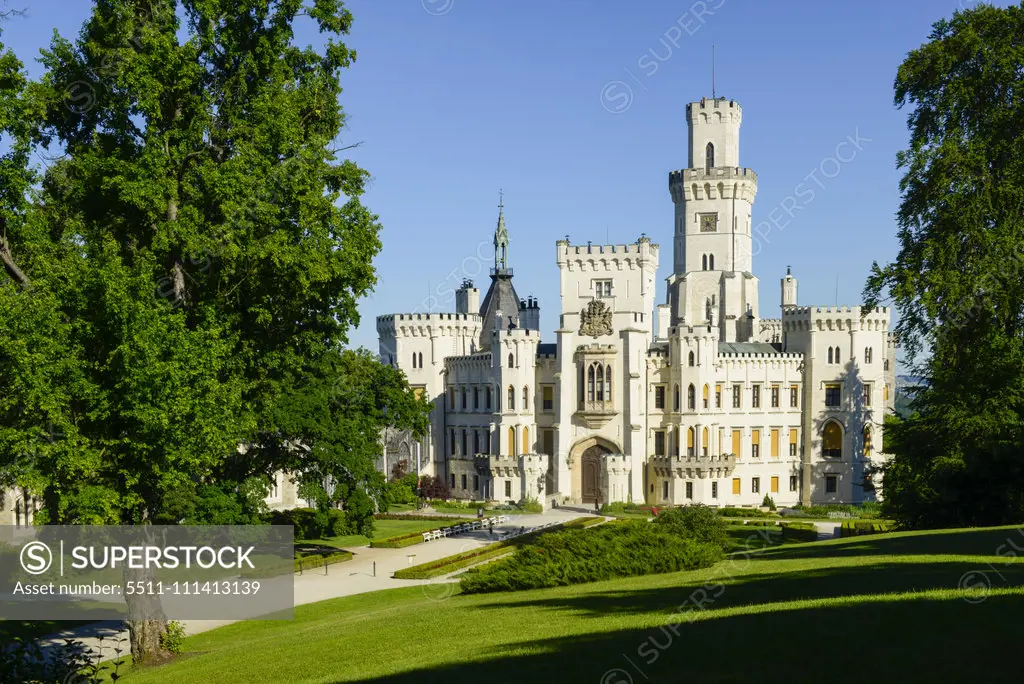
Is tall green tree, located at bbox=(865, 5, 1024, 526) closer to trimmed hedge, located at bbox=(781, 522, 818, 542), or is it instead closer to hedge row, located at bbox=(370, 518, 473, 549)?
trimmed hedge, located at bbox=(781, 522, 818, 542)

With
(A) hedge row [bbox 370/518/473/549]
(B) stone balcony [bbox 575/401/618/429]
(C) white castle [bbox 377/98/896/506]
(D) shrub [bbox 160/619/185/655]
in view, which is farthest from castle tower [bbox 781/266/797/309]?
(D) shrub [bbox 160/619/185/655]

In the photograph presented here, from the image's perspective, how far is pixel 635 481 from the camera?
6575 centimetres

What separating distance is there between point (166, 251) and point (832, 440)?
5608 centimetres

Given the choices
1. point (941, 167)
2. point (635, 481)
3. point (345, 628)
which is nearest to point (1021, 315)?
point (941, 167)

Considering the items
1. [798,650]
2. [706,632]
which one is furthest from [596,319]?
[798,650]

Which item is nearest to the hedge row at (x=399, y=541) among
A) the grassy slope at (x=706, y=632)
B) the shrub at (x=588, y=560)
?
the shrub at (x=588, y=560)

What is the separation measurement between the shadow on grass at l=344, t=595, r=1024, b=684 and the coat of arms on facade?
50680 mm

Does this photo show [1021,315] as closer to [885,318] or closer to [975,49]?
[975,49]

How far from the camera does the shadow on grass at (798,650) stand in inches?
441

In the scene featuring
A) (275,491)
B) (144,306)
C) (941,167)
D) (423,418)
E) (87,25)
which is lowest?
(275,491)

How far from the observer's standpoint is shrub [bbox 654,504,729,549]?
34.8 meters

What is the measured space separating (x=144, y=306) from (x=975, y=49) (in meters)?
22.4

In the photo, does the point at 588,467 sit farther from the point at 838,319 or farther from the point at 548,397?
the point at 838,319

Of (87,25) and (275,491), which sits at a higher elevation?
(87,25)
